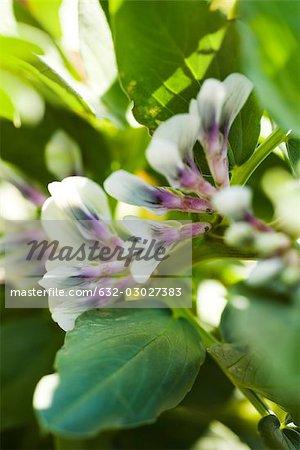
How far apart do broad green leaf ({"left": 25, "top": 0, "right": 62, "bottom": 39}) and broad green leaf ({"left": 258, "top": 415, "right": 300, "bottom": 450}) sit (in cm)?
48

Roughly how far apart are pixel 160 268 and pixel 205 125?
174 millimetres

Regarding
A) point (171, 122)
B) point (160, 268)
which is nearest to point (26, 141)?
point (160, 268)

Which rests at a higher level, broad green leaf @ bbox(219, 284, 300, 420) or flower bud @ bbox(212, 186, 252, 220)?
flower bud @ bbox(212, 186, 252, 220)

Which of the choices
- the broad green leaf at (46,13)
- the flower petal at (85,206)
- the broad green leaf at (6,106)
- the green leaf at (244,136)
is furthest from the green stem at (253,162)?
the broad green leaf at (46,13)

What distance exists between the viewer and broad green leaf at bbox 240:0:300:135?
15.9 inches

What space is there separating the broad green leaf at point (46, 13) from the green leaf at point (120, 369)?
0.36 metres

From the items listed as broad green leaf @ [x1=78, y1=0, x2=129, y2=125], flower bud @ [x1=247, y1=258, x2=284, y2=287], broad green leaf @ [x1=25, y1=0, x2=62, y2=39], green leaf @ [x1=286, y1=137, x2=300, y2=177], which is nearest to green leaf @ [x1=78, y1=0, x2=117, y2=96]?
broad green leaf @ [x1=78, y1=0, x2=129, y2=125]

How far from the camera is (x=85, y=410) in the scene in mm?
420

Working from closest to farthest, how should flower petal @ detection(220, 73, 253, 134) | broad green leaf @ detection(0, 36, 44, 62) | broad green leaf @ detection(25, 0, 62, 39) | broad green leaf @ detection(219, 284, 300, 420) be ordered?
1. broad green leaf @ detection(219, 284, 300, 420)
2. flower petal @ detection(220, 73, 253, 134)
3. broad green leaf @ detection(0, 36, 44, 62)
4. broad green leaf @ detection(25, 0, 62, 39)

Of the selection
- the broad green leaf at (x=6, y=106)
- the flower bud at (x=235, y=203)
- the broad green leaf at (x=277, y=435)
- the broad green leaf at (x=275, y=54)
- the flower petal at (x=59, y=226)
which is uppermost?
the broad green leaf at (x=275, y=54)

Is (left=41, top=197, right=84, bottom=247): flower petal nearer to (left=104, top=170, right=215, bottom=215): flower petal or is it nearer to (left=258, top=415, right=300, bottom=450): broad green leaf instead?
(left=104, top=170, right=215, bottom=215): flower petal

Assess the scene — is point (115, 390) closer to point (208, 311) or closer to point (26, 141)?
point (208, 311)

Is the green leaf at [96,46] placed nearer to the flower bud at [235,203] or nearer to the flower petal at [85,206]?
the flower petal at [85,206]

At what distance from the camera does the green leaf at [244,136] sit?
541 millimetres
